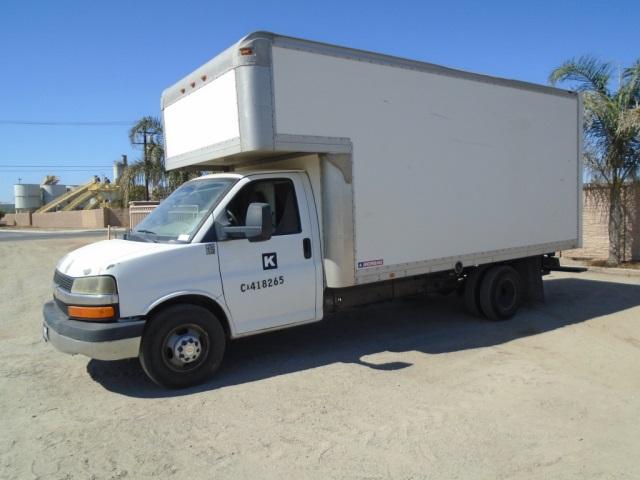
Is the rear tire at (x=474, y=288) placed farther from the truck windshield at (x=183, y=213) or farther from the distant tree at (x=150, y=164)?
the distant tree at (x=150, y=164)

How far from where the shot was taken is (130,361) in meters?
6.07

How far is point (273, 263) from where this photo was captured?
5.68m

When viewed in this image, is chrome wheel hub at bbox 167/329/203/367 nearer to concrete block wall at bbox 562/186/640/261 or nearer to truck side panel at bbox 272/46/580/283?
truck side panel at bbox 272/46/580/283

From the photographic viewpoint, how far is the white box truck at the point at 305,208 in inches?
201

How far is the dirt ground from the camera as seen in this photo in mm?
3754

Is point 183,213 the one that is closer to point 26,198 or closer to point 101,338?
point 101,338

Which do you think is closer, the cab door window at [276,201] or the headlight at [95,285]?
the headlight at [95,285]

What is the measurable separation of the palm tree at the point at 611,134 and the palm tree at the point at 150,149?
736 inches

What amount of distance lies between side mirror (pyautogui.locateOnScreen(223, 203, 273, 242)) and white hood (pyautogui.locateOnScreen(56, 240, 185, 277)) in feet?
1.75

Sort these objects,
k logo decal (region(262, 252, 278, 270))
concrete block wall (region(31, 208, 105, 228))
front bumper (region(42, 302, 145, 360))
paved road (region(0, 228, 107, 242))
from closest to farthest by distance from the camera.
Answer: front bumper (region(42, 302, 145, 360)) → k logo decal (region(262, 252, 278, 270)) → paved road (region(0, 228, 107, 242)) → concrete block wall (region(31, 208, 105, 228))

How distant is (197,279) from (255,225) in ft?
2.52

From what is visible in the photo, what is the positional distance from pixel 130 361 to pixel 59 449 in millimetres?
2061

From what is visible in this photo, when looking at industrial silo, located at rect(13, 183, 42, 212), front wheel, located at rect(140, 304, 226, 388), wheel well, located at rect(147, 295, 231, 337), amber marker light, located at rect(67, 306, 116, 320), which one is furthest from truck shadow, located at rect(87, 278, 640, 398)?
industrial silo, located at rect(13, 183, 42, 212)

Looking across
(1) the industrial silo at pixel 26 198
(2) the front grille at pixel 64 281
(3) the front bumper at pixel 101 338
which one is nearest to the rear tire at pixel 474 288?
(3) the front bumper at pixel 101 338
